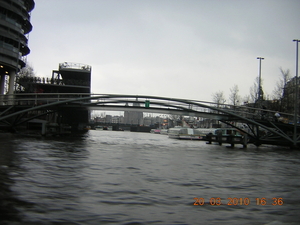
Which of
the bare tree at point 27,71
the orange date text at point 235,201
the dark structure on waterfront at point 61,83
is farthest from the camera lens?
the bare tree at point 27,71

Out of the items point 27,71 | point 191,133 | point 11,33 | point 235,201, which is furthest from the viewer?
point 27,71

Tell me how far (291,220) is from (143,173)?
5680mm

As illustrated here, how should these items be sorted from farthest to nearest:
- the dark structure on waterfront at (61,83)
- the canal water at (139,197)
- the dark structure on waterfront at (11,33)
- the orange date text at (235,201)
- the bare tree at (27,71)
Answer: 1. the bare tree at (27,71)
2. the dark structure on waterfront at (61,83)
3. the dark structure on waterfront at (11,33)
4. the orange date text at (235,201)
5. the canal water at (139,197)

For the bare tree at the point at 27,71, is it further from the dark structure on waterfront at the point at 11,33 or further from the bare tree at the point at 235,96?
the bare tree at the point at 235,96

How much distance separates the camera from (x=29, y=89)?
5200 cm

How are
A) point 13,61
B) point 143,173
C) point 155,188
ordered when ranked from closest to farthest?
point 155,188, point 143,173, point 13,61

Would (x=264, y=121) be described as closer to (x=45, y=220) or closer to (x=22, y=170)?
(x=22, y=170)

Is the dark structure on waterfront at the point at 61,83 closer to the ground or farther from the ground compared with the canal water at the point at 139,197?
farther from the ground

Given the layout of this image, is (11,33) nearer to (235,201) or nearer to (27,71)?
(27,71)

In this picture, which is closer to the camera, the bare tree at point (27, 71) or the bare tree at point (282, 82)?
the bare tree at point (282, 82)

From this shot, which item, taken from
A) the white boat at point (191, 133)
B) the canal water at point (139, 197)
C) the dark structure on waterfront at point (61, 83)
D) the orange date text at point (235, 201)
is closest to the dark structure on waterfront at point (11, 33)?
the dark structure on waterfront at point (61, 83)

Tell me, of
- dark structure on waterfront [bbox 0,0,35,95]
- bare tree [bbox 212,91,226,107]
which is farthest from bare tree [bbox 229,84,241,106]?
dark structure on waterfront [bbox 0,0,35,95]

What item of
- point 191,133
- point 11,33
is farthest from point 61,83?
point 191,133

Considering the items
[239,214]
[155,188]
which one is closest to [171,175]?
[155,188]
